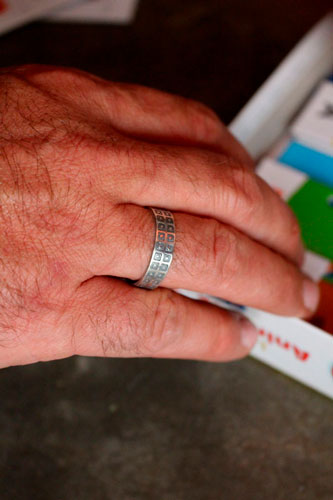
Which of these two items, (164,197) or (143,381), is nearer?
(164,197)

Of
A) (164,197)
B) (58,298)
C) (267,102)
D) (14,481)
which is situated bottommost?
(14,481)

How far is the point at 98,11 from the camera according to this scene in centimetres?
116

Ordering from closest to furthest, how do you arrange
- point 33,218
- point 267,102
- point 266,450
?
point 33,218 → point 266,450 → point 267,102

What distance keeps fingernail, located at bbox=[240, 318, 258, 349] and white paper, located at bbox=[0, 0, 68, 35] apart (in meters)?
0.88

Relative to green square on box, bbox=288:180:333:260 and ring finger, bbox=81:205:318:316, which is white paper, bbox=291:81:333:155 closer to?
green square on box, bbox=288:180:333:260

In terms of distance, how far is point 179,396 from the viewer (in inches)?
25.1

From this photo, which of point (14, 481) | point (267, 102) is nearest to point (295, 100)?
point (267, 102)

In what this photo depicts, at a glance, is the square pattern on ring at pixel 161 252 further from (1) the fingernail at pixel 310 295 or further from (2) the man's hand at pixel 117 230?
(1) the fingernail at pixel 310 295

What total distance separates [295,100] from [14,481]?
2.40ft

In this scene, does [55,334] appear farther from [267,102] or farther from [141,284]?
[267,102]

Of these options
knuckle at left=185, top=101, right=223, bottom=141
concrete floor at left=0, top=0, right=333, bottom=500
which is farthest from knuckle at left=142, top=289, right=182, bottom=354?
knuckle at left=185, top=101, right=223, bottom=141

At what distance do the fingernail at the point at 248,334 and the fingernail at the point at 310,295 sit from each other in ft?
0.25

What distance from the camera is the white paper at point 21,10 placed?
1.10 metres

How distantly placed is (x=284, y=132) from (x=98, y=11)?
604 mm
